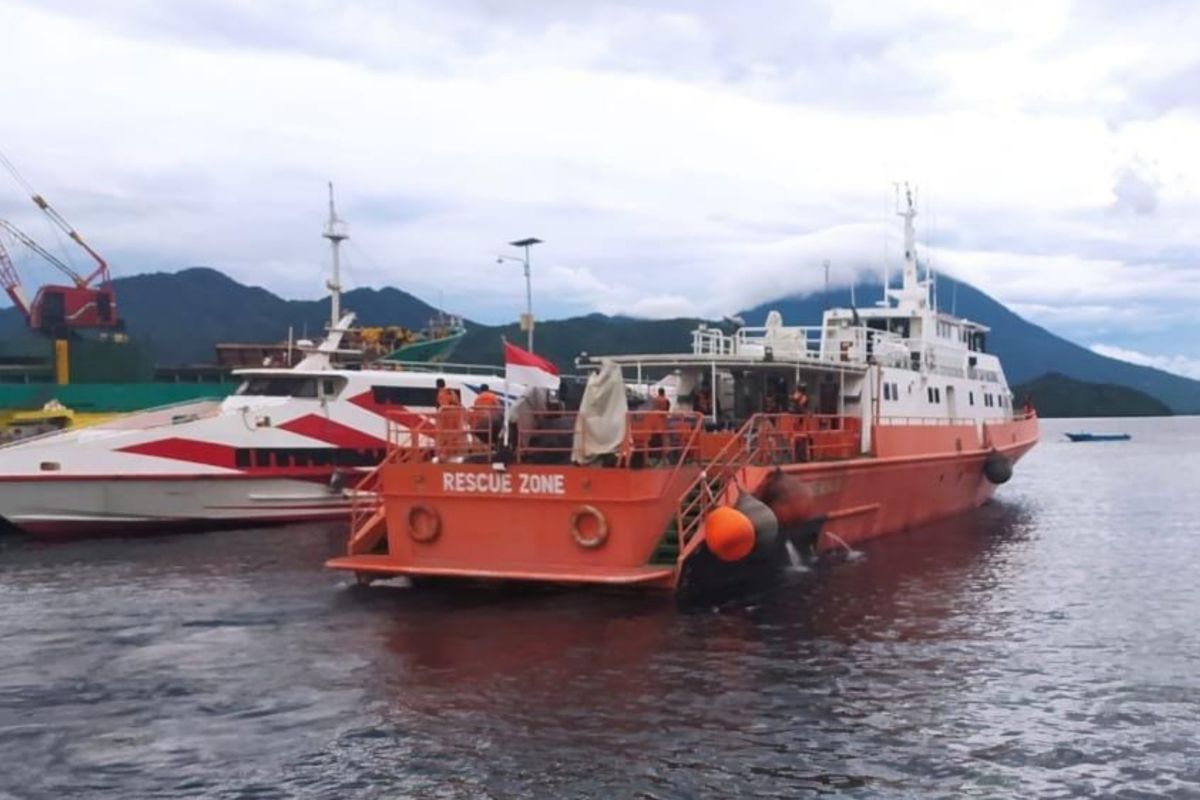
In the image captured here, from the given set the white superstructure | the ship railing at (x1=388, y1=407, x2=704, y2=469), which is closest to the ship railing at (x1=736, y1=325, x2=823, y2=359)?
the white superstructure

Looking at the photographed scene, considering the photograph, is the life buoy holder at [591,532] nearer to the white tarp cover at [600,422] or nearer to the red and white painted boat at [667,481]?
the red and white painted boat at [667,481]

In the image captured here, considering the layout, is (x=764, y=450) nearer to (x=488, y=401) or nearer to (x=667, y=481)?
(x=667, y=481)

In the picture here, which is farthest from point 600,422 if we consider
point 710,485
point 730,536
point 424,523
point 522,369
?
point 424,523

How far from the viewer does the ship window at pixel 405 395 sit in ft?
97.7

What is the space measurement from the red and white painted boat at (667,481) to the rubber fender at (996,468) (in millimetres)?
5350

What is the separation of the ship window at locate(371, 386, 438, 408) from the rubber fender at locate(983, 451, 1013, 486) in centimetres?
1444

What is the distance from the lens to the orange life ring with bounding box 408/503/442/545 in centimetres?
1770

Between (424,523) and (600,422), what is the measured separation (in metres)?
3.19

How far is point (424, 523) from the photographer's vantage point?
17.8 meters

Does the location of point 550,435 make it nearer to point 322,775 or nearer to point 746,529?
point 746,529

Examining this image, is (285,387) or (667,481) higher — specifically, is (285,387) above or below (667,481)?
above

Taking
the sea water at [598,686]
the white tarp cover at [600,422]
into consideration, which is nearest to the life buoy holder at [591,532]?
the white tarp cover at [600,422]

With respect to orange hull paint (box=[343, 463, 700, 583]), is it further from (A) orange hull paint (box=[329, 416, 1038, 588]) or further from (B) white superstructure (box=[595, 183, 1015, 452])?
(B) white superstructure (box=[595, 183, 1015, 452])

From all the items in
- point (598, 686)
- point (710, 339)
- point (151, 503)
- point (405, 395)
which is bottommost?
point (598, 686)
